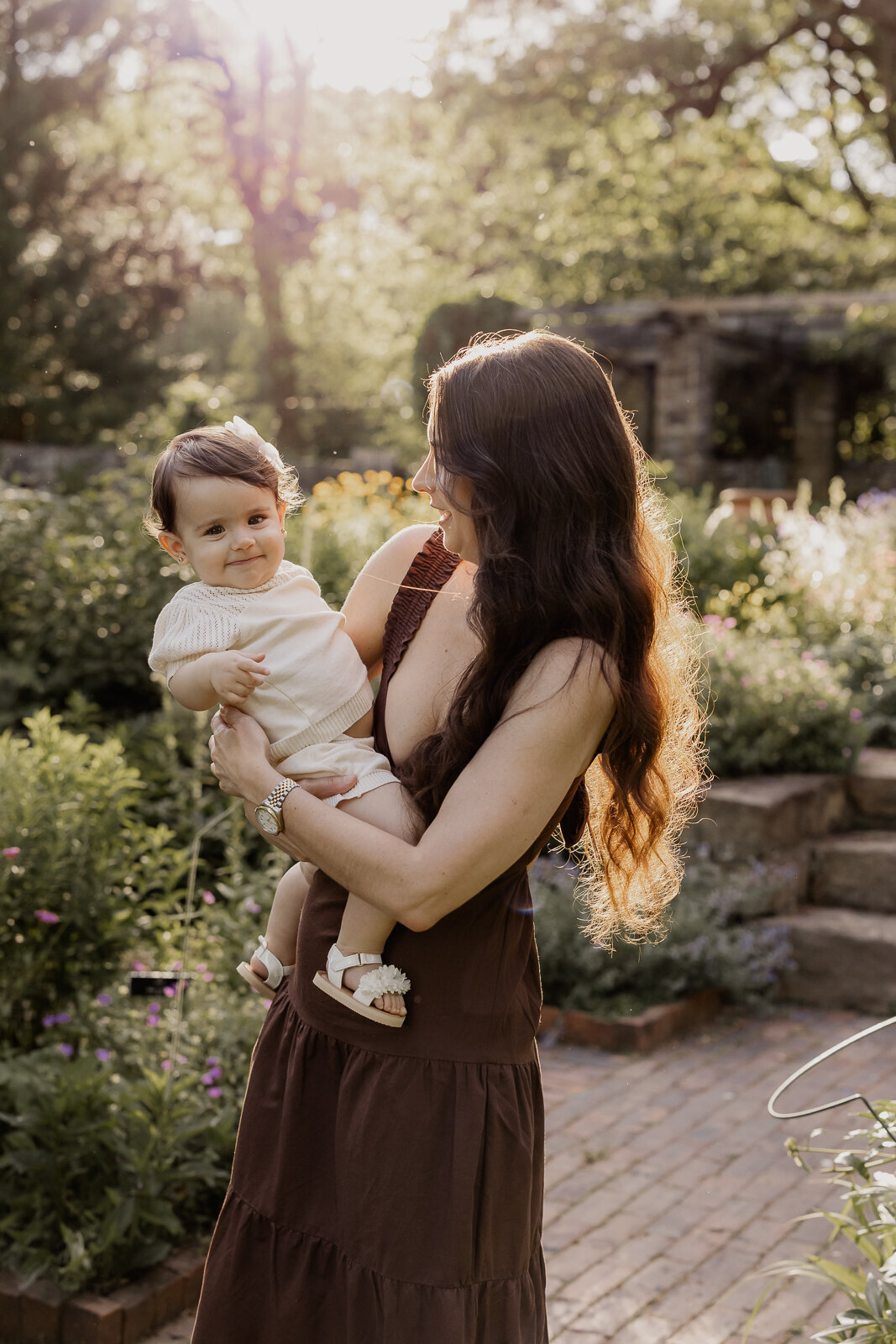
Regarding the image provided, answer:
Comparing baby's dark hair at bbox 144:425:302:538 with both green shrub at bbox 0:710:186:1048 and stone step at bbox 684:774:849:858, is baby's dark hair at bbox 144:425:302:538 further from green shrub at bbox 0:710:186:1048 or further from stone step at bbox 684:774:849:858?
stone step at bbox 684:774:849:858

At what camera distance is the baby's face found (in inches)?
64.6

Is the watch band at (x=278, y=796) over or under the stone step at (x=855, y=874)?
over

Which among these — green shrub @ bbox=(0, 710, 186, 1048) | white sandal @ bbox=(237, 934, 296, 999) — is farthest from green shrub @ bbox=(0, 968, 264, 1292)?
white sandal @ bbox=(237, 934, 296, 999)

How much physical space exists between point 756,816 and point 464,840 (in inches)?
157

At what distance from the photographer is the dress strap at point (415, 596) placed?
5.40ft

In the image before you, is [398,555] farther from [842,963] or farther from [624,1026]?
[842,963]

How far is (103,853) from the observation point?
3105 millimetres

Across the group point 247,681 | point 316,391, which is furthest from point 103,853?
point 316,391

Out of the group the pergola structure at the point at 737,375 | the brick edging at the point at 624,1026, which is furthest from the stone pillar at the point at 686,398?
the brick edging at the point at 624,1026

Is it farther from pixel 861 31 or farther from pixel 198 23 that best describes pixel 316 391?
pixel 861 31

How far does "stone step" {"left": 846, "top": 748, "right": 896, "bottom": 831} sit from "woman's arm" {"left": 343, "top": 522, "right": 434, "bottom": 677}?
4.46m

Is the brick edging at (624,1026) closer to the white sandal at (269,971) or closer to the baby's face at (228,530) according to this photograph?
the white sandal at (269,971)

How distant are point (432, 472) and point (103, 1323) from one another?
1925mm

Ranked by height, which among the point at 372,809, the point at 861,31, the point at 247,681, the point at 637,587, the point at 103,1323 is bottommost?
the point at 103,1323
